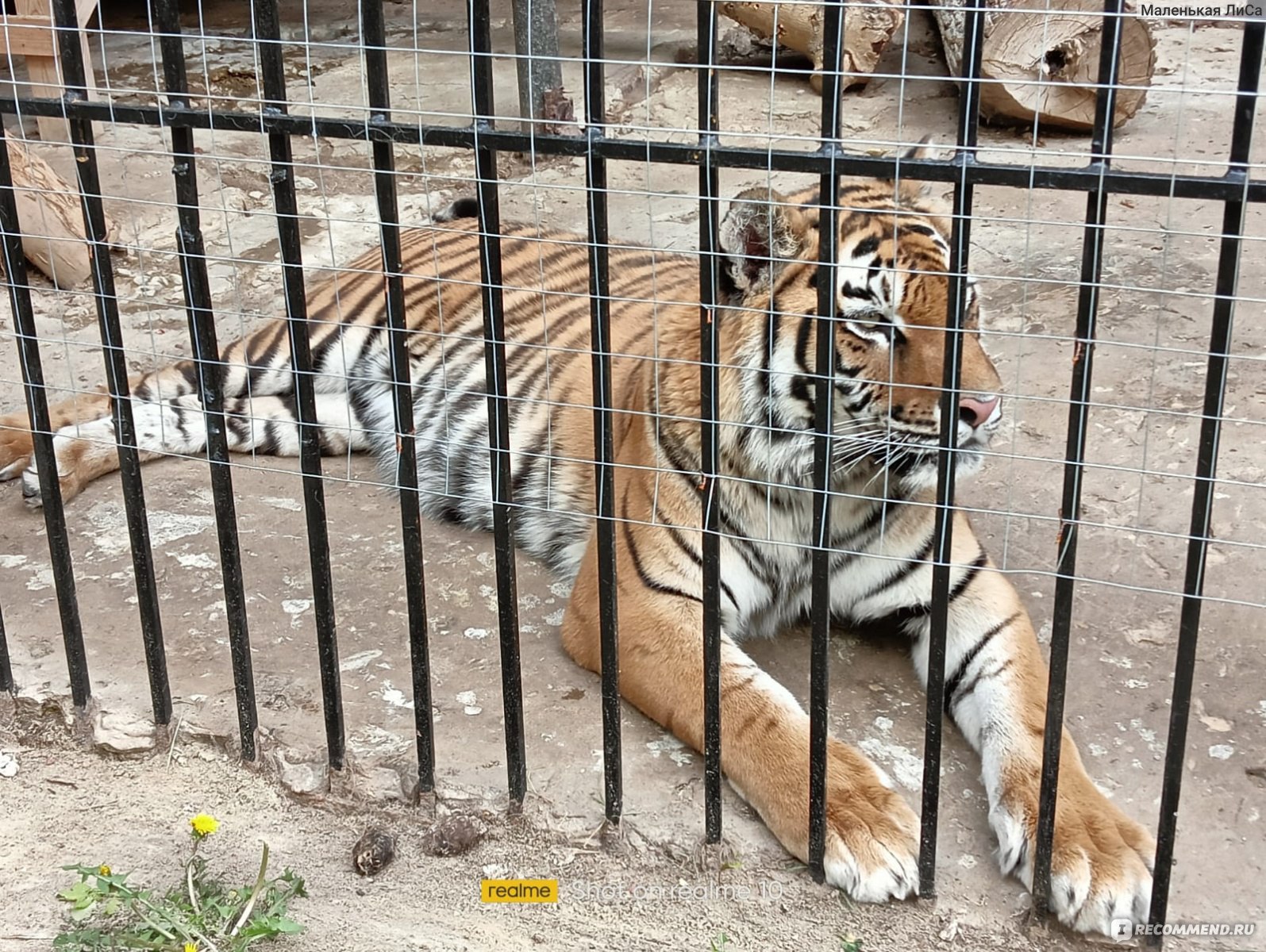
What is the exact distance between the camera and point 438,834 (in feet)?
8.86

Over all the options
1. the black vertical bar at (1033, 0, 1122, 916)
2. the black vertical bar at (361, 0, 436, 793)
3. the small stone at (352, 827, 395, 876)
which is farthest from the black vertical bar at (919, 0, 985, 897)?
the small stone at (352, 827, 395, 876)

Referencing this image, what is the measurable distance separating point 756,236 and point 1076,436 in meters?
0.86

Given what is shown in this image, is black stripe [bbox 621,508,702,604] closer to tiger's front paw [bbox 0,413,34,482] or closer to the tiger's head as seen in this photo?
the tiger's head

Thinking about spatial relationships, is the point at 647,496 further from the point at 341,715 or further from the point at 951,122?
the point at 951,122

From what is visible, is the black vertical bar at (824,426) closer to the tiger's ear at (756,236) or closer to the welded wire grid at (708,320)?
the welded wire grid at (708,320)

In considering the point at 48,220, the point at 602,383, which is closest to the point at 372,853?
the point at 602,383

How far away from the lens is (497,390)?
8.09ft

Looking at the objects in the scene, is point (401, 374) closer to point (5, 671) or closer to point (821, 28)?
point (5, 671)

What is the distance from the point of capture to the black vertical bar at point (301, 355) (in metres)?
2.35

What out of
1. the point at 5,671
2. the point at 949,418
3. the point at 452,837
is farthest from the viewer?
the point at 5,671

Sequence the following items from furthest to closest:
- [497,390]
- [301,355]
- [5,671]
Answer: [5,671], [301,355], [497,390]

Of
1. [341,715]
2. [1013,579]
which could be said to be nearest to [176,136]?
[341,715]

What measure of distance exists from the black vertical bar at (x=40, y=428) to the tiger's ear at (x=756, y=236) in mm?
1466

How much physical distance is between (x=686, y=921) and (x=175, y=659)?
1.49 meters
